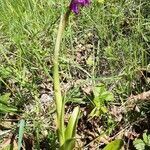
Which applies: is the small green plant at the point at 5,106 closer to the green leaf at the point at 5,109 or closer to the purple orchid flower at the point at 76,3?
the green leaf at the point at 5,109

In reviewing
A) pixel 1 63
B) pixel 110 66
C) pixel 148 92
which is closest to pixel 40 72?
pixel 1 63

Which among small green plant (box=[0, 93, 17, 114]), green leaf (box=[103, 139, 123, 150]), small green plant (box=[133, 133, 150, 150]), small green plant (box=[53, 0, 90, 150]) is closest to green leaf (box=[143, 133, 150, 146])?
small green plant (box=[133, 133, 150, 150])

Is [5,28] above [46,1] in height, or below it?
→ below

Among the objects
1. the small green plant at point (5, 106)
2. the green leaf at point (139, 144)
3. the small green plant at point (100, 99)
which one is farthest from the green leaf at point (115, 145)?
the small green plant at point (5, 106)

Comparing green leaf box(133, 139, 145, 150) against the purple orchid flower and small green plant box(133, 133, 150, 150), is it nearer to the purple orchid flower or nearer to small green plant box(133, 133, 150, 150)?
small green plant box(133, 133, 150, 150)

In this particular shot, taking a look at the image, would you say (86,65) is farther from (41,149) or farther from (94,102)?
(41,149)

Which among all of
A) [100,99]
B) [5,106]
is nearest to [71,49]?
[100,99]

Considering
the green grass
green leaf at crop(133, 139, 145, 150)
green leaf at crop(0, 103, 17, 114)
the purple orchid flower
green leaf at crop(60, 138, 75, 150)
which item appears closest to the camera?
the purple orchid flower
